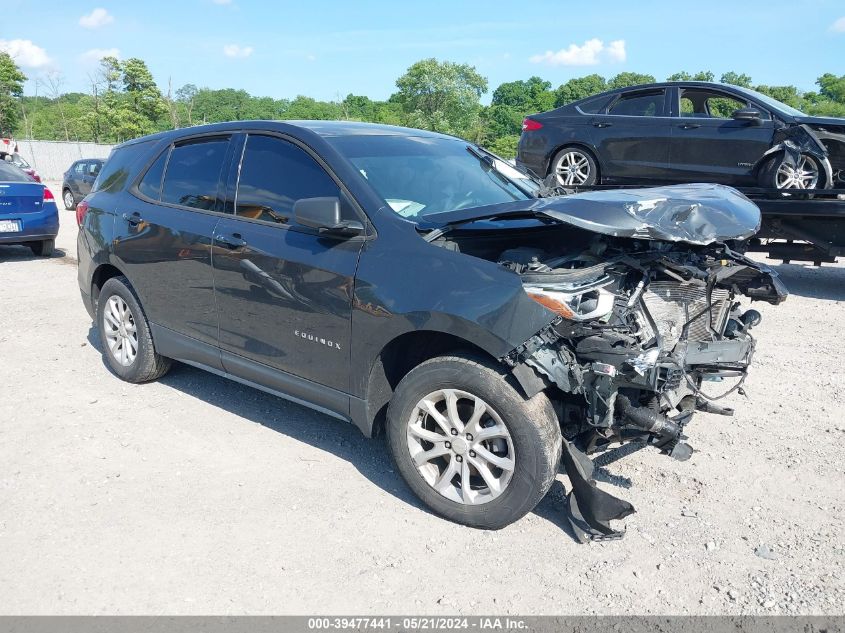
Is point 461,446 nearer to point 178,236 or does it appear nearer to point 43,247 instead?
point 178,236

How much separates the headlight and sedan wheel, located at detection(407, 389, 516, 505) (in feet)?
1.84

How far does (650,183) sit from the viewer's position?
30.2ft

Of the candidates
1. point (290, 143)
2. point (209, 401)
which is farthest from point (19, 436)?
point (290, 143)

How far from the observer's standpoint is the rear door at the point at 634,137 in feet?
29.6

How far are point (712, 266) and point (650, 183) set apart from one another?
577 centimetres

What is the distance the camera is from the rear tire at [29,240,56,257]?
1163cm

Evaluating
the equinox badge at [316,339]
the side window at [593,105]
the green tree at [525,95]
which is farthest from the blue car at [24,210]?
the green tree at [525,95]

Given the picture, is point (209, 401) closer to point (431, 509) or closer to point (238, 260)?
point (238, 260)

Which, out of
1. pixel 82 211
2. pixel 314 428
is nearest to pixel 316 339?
pixel 314 428

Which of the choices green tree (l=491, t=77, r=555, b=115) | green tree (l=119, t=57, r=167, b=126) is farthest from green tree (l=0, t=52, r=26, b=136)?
green tree (l=491, t=77, r=555, b=115)

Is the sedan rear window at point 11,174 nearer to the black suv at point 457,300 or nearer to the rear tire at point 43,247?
the rear tire at point 43,247

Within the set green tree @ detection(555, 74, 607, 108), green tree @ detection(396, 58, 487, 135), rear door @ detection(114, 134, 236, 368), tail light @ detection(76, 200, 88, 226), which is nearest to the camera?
rear door @ detection(114, 134, 236, 368)

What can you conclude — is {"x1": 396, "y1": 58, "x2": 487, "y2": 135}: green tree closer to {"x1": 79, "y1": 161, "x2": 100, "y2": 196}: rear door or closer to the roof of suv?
{"x1": 79, "y1": 161, "x2": 100, "y2": 196}: rear door

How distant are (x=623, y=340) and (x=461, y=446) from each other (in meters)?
0.91
